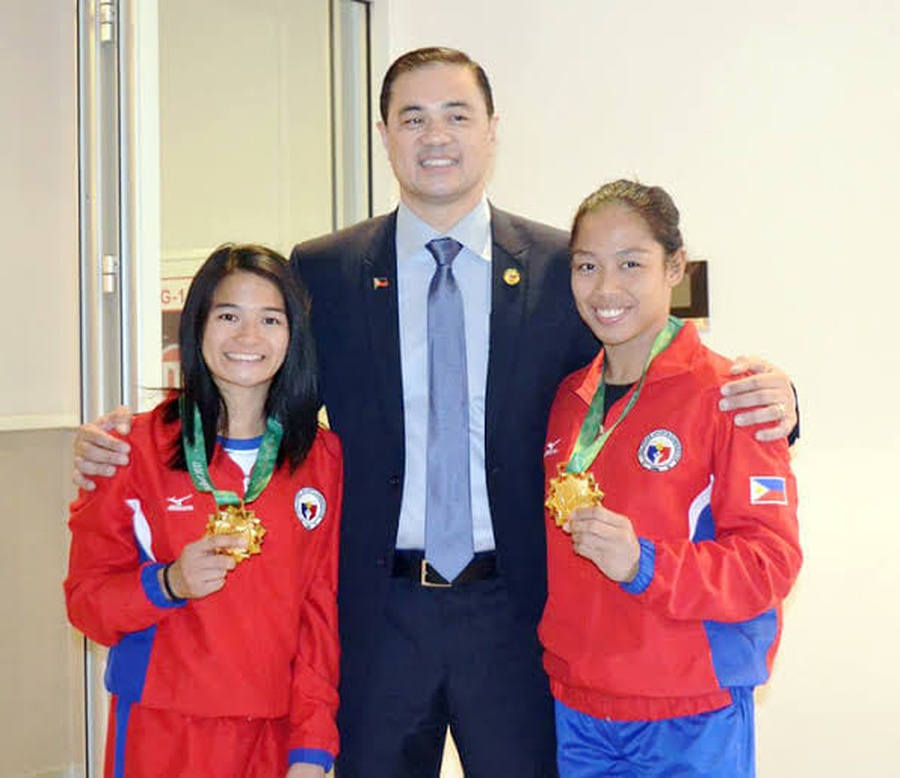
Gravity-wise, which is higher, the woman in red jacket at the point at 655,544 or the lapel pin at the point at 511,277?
the lapel pin at the point at 511,277

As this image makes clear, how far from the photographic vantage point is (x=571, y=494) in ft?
6.89

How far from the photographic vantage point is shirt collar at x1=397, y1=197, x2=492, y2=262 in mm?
2674

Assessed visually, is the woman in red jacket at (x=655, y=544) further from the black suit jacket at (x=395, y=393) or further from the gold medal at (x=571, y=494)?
the black suit jacket at (x=395, y=393)

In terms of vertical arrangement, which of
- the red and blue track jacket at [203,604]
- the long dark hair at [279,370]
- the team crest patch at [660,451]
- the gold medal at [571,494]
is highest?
the long dark hair at [279,370]

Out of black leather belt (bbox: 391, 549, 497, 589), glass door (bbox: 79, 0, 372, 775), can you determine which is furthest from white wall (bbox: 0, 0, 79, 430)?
black leather belt (bbox: 391, 549, 497, 589)

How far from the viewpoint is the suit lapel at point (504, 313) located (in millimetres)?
2561

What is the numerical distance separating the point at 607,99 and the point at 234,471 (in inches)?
84.8

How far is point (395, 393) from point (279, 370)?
0.25 m

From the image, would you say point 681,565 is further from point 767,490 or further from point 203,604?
point 203,604

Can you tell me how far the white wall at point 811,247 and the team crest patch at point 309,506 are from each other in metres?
1.69

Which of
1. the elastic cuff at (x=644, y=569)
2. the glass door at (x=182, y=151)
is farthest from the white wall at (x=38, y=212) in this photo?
the elastic cuff at (x=644, y=569)

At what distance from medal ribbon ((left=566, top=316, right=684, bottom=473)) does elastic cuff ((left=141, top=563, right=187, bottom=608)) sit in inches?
28.8

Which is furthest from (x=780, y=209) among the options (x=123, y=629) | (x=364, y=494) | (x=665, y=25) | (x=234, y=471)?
(x=123, y=629)

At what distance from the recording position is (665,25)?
382 cm
